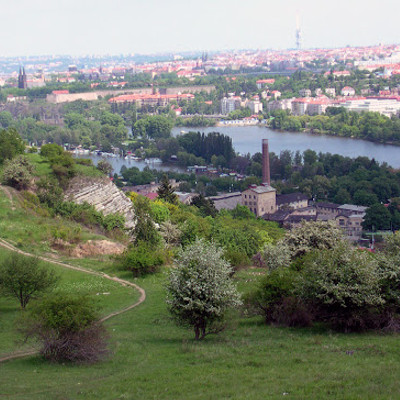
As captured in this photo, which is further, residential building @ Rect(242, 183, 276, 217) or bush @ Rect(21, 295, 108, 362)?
residential building @ Rect(242, 183, 276, 217)

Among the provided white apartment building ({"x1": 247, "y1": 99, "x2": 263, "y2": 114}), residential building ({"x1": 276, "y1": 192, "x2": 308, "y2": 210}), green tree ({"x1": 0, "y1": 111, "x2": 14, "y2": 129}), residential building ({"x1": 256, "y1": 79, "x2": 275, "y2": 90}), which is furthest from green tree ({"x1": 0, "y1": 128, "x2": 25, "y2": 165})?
residential building ({"x1": 256, "y1": 79, "x2": 275, "y2": 90})

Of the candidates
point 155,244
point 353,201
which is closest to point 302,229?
point 155,244

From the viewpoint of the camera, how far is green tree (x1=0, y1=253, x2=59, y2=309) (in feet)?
28.7

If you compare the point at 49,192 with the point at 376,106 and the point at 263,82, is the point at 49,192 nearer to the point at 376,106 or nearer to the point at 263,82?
the point at 376,106

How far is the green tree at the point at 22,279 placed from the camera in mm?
8734

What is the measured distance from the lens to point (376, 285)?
7621 mm

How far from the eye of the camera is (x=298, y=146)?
1892 inches

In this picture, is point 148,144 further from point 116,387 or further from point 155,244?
point 116,387

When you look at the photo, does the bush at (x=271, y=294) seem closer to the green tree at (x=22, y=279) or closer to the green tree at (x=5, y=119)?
the green tree at (x=22, y=279)

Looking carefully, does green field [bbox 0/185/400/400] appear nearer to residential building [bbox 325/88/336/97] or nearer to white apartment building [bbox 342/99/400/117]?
white apartment building [bbox 342/99/400/117]

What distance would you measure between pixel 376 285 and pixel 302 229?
405cm

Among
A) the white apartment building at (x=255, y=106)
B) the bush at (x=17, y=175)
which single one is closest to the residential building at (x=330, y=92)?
the white apartment building at (x=255, y=106)

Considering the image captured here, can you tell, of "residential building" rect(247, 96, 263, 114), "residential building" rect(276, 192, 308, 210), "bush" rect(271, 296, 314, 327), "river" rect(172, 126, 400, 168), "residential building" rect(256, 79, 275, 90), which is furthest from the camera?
"residential building" rect(256, 79, 275, 90)

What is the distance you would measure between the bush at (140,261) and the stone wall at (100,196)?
14.4 ft
